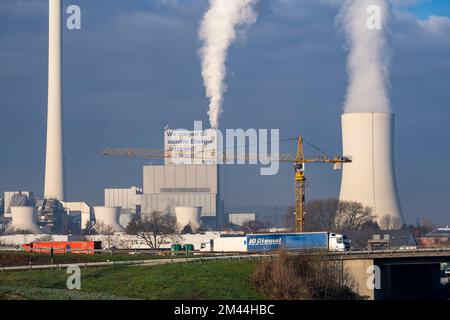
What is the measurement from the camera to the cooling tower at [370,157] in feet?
314

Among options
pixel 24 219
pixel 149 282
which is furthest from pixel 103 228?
pixel 149 282

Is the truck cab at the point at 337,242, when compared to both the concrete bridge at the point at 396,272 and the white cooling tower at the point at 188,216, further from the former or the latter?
the white cooling tower at the point at 188,216

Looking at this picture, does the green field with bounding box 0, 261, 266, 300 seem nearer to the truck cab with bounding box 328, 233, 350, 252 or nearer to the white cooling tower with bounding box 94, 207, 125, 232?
the truck cab with bounding box 328, 233, 350, 252

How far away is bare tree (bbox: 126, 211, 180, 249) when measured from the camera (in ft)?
405

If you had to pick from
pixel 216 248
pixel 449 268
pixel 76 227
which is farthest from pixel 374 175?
pixel 76 227

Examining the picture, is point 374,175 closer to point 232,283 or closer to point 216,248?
point 216,248

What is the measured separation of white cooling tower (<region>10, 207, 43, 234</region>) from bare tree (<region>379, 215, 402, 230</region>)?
224 feet

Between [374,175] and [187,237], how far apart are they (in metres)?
44.2

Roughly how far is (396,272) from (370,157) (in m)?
31.2

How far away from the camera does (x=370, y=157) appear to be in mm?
96188

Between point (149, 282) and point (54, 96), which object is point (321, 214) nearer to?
point (54, 96)

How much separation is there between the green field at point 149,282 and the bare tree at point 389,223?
62.9 metres

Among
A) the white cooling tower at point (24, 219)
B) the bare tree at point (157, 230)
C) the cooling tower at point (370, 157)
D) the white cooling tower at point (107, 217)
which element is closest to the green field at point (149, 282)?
the cooling tower at point (370, 157)

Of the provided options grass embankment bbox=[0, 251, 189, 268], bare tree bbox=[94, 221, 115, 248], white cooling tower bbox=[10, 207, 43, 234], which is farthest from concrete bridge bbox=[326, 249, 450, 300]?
white cooling tower bbox=[10, 207, 43, 234]
